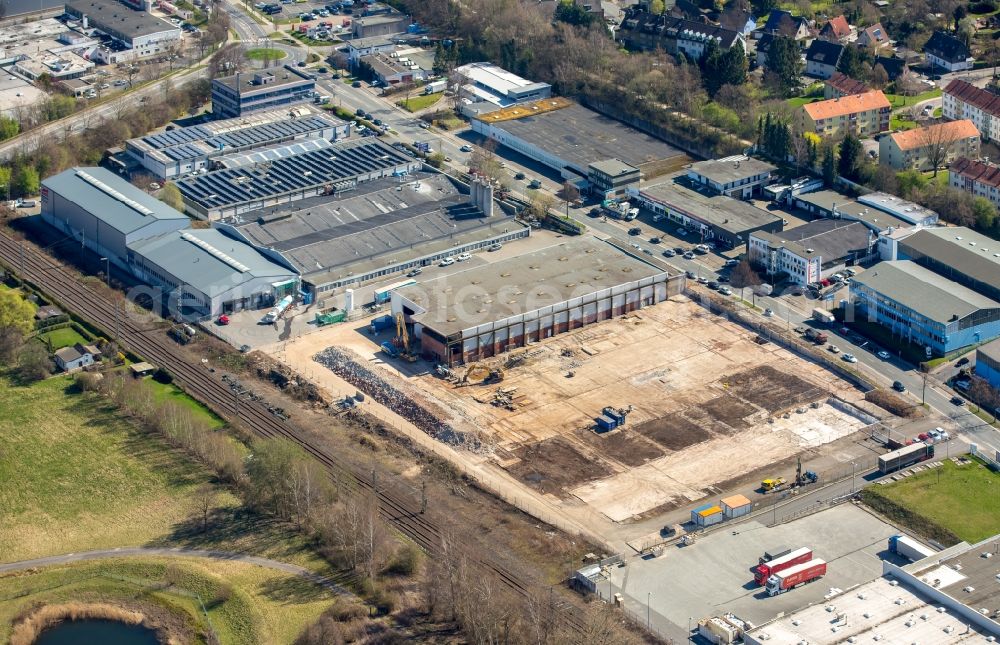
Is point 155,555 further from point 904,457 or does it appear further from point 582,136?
point 582,136

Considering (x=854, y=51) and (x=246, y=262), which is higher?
(x=854, y=51)

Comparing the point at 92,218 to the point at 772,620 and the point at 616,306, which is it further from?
the point at 772,620

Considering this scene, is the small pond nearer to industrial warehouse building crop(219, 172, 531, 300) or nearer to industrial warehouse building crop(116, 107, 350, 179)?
industrial warehouse building crop(219, 172, 531, 300)

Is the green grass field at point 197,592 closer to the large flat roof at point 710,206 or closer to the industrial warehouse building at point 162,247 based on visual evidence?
the industrial warehouse building at point 162,247

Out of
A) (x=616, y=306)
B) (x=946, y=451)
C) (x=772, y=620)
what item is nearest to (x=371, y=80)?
(x=616, y=306)

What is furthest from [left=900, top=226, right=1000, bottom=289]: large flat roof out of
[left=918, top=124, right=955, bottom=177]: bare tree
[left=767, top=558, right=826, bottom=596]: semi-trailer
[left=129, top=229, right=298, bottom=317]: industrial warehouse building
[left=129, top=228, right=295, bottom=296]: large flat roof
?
[left=129, top=228, right=295, bottom=296]: large flat roof

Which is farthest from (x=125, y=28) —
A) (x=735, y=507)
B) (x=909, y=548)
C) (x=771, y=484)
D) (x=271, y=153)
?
(x=909, y=548)

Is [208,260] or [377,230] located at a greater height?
[377,230]
